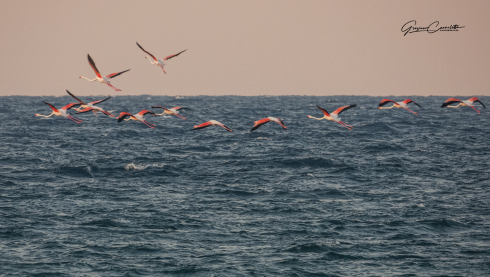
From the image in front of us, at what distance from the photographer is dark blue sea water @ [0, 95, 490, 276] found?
20297 millimetres

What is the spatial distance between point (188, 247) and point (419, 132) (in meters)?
45.2

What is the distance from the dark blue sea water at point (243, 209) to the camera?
66.6ft

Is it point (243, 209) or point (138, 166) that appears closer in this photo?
point (243, 209)

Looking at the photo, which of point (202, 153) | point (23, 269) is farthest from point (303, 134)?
point (23, 269)

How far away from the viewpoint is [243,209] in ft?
88.4

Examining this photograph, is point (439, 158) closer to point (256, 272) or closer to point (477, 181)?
point (477, 181)

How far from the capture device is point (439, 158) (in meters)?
41.7

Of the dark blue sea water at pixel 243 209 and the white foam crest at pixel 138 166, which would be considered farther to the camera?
the white foam crest at pixel 138 166

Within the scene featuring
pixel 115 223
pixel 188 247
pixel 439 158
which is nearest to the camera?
pixel 188 247

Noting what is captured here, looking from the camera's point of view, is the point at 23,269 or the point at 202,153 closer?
the point at 23,269

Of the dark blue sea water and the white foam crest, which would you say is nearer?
the dark blue sea water

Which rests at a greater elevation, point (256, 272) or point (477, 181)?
point (477, 181)

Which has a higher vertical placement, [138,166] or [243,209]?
[138,166]
